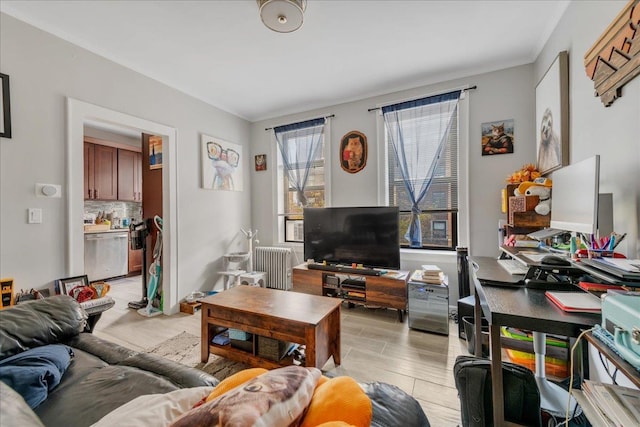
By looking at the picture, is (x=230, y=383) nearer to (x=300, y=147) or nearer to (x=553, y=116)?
(x=553, y=116)

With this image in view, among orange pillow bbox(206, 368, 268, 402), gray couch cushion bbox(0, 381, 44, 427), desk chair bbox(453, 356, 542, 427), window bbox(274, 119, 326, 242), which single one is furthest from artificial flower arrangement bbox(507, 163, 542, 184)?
gray couch cushion bbox(0, 381, 44, 427)

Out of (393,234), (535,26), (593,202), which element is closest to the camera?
(593,202)

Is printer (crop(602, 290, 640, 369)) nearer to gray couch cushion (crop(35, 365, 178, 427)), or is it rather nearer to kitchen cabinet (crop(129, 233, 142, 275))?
gray couch cushion (crop(35, 365, 178, 427))

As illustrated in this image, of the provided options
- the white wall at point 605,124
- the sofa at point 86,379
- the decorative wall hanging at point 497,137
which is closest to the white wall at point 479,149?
the decorative wall hanging at point 497,137

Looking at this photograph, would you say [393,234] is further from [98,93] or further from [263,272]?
[98,93]

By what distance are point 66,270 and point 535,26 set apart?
4475 mm

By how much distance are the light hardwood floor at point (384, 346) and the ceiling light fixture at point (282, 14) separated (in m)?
2.64

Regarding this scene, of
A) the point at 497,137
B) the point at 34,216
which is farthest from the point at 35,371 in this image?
the point at 497,137

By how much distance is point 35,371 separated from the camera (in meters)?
0.96

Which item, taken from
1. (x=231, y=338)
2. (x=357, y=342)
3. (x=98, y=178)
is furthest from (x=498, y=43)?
(x=98, y=178)

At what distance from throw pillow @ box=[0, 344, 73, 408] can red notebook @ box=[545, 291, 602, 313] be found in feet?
A: 6.62

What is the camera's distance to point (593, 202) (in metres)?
1.07

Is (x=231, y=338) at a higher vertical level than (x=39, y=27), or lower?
lower

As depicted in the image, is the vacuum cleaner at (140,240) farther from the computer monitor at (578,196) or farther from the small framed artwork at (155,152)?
the computer monitor at (578,196)
